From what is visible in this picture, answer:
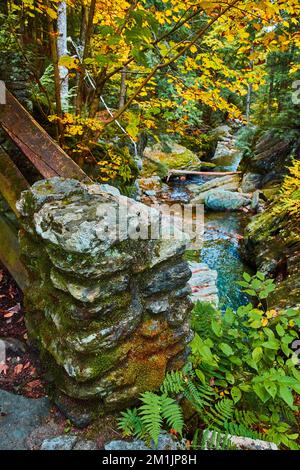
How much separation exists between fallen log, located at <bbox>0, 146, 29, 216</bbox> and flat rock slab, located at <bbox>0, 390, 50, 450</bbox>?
227 centimetres

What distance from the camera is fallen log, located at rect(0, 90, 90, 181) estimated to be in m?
3.91

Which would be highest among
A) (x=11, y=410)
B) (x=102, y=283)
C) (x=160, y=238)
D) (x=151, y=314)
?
(x=160, y=238)

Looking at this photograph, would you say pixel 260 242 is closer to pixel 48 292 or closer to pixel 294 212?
pixel 294 212

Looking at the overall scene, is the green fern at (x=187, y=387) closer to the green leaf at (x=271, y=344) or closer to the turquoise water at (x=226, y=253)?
the green leaf at (x=271, y=344)

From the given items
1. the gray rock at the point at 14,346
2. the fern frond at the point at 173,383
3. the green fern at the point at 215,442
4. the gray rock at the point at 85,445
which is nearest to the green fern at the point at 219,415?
the green fern at the point at 215,442

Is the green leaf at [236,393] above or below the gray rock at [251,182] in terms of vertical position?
below

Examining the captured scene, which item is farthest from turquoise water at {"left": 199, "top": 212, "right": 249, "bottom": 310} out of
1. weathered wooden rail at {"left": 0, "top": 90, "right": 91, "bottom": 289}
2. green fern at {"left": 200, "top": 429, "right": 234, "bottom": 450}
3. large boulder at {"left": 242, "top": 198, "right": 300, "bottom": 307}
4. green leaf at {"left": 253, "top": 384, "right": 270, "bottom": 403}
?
weathered wooden rail at {"left": 0, "top": 90, "right": 91, "bottom": 289}

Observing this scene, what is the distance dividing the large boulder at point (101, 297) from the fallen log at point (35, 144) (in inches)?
43.8

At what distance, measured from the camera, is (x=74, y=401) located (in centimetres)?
244

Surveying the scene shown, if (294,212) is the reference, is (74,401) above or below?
below

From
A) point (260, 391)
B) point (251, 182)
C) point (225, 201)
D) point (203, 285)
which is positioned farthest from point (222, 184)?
point (260, 391)

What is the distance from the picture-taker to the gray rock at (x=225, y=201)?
37.6ft

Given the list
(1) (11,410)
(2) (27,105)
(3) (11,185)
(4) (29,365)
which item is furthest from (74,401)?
(2) (27,105)
